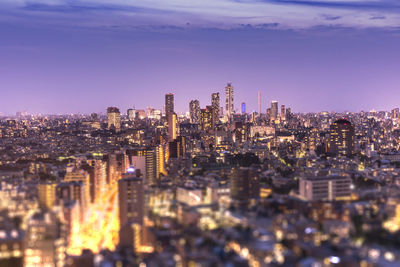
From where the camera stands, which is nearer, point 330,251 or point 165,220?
point 330,251

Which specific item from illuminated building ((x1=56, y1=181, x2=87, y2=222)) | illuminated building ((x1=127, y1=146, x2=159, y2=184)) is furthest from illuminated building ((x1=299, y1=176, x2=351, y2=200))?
illuminated building ((x1=127, y1=146, x2=159, y2=184))

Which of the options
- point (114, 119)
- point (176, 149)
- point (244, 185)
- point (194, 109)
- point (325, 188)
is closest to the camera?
point (325, 188)

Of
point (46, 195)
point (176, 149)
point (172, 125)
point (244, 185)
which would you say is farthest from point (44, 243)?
point (172, 125)

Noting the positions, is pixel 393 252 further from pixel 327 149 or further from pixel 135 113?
pixel 135 113

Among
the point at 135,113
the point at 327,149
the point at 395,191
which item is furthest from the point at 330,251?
the point at 135,113

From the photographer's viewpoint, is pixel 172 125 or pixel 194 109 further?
pixel 194 109

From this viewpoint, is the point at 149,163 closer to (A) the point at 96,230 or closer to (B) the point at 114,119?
(A) the point at 96,230

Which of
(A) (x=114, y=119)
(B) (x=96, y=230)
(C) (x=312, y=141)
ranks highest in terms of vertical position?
(A) (x=114, y=119)
